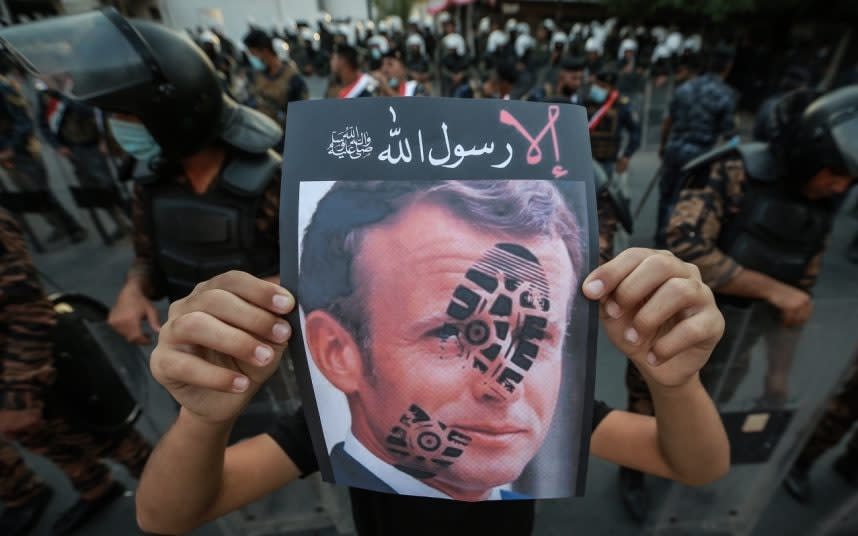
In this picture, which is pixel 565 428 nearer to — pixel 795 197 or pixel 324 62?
pixel 795 197

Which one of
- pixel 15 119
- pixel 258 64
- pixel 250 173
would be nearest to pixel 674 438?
pixel 250 173

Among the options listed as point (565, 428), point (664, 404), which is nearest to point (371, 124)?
point (565, 428)

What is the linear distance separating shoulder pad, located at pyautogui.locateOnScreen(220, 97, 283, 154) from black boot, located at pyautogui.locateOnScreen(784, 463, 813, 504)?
8.92ft

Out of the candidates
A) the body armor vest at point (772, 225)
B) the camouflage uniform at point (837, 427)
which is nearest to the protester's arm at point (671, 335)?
the body armor vest at point (772, 225)

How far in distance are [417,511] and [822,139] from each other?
5.50 ft

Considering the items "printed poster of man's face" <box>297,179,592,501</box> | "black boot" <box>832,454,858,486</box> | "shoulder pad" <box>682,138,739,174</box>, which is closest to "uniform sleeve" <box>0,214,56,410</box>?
"printed poster of man's face" <box>297,179,592,501</box>

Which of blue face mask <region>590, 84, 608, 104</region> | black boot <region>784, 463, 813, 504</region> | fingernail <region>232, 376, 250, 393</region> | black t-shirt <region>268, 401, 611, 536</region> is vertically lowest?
black boot <region>784, 463, 813, 504</region>

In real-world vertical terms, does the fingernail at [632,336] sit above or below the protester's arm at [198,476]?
above

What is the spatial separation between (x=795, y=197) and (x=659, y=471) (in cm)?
123

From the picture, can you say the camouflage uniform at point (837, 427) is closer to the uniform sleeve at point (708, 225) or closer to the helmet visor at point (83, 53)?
the uniform sleeve at point (708, 225)

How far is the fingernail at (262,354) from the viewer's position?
1.78 ft

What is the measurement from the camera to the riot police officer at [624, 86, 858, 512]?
1.34 meters

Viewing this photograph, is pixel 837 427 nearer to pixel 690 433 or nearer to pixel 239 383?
pixel 690 433

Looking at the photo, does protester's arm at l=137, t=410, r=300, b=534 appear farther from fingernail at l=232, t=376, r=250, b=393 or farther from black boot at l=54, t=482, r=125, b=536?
black boot at l=54, t=482, r=125, b=536
